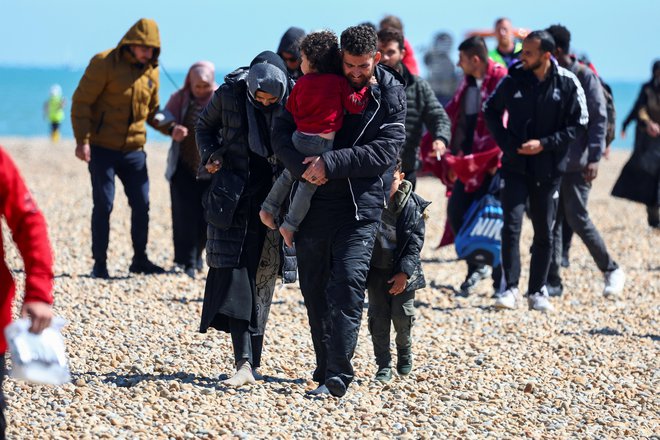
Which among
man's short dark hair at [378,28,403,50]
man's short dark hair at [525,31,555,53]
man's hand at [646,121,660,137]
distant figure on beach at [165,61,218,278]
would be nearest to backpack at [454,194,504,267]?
man's short dark hair at [525,31,555,53]

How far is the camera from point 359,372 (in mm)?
6488

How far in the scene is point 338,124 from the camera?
5500mm

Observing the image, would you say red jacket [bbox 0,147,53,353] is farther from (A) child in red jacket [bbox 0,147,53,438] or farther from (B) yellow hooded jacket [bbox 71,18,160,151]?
(B) yellow hooded jacket [bbox 71,18,160,151]

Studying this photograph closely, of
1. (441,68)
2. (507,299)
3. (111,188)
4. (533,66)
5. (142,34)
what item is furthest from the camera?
(441,68)

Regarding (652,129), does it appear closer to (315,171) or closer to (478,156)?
(478,156)

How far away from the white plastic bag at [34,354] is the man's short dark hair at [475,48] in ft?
19.0

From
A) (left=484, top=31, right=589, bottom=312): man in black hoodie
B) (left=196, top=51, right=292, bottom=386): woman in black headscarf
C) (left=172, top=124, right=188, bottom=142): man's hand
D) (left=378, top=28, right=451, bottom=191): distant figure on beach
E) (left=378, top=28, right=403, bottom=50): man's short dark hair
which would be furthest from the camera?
(left=172, top=124, right=188, bottom=142): man's hand

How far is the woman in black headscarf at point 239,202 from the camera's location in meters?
5.82

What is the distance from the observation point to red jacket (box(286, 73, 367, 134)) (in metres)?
5.39

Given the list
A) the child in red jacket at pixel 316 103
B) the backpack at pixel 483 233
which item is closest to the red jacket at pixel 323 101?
the child in red jacket at pixel 316 103

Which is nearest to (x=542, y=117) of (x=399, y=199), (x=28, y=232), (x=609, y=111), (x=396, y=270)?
(x=609, y=111)

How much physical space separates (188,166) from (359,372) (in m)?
3.54

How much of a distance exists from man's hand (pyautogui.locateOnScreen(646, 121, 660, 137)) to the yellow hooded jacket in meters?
6.00

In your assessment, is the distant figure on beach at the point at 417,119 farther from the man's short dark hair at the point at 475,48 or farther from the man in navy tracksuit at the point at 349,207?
the man in navy tracksuit at the point at 349,207
